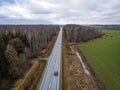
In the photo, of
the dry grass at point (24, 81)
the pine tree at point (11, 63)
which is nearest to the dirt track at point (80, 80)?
the dry grass at point (24, 81)

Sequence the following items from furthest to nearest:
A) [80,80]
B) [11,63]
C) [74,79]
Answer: [74,79] → [11,63] → [80,80]

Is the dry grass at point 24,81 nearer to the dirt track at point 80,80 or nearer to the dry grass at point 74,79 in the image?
the dry grass at point 74,79

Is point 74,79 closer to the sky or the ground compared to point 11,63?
closer to the ground

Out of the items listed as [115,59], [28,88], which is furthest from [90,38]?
[28,88]

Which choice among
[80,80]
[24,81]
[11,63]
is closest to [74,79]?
[80,80]

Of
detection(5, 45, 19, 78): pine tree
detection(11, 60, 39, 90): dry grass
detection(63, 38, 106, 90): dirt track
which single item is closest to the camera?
detection(11, 60, 39, 90): dry grass

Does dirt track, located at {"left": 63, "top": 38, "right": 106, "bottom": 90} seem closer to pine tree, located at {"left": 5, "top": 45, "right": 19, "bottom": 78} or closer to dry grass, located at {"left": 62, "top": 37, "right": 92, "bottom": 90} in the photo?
dry grass, located at {"left": 62, "top": 37, "right": 92, "bottom": 90}

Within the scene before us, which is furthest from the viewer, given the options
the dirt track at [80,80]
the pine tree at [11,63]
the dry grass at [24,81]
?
the pine tree at [11,63]

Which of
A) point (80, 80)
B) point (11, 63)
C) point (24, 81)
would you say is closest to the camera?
point (24, 81)

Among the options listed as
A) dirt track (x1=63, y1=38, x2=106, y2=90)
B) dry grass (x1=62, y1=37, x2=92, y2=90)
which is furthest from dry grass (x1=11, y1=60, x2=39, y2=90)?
dirt track (x1=63, y1=38, x2=106, y2=90)

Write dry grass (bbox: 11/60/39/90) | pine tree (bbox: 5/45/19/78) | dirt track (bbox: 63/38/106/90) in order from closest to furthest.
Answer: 1. dry grass (bbox: 11/60/39/90)
2. dirt track (bbox: 63/38/106/90)
3. pine tree (bbox: 5/45/19/78)

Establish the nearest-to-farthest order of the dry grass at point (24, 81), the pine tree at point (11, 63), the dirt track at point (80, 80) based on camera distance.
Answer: the dry grass at point (24, 81) < the dirt track at point (80, 80) < the pine tree at point (11, 63)

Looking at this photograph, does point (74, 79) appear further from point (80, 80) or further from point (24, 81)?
point (24, 81)
